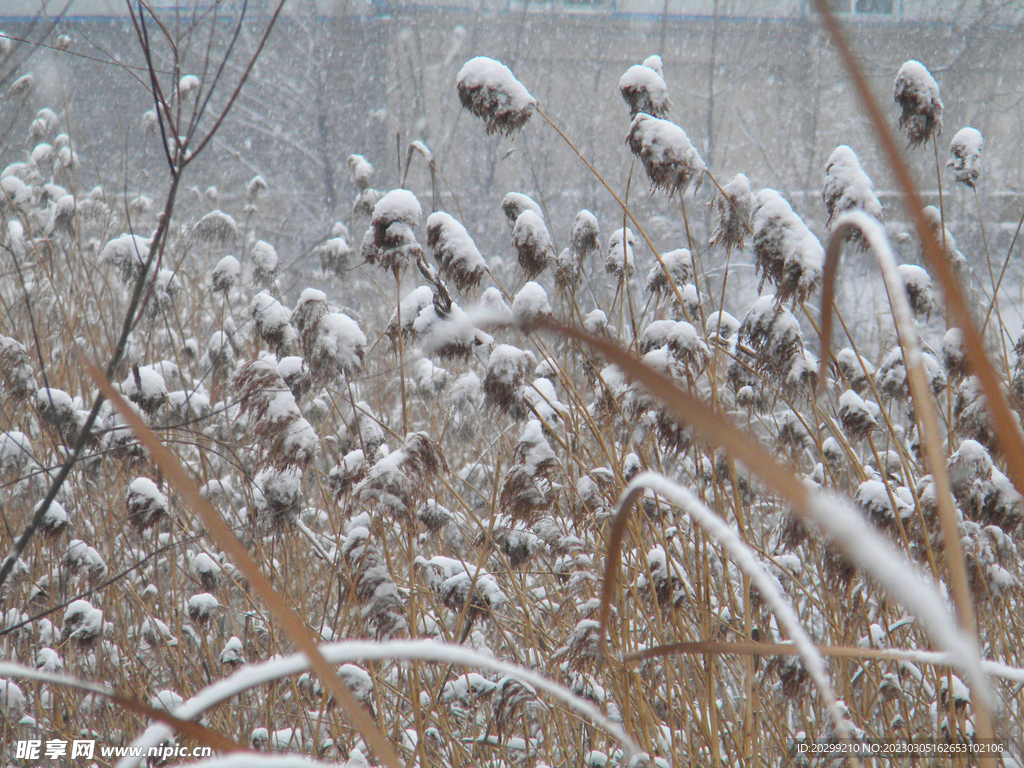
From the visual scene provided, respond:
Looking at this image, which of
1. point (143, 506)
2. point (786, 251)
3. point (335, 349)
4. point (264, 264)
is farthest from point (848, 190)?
point (264, 264)

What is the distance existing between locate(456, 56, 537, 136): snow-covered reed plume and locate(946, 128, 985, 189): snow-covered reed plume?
94 centimetres

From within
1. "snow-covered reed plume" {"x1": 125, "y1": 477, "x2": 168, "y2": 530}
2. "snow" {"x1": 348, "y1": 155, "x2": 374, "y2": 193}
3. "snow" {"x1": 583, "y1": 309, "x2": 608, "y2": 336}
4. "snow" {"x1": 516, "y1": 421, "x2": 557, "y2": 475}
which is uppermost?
"snow" {"x1": 348, "y1": 155, "x2": 374, "y2": 193}

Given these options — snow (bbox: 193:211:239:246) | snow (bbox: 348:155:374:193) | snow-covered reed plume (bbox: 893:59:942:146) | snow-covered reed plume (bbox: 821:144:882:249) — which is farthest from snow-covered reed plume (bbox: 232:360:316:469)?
snow (bbox: 348:155:374:193)

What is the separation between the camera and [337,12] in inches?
389

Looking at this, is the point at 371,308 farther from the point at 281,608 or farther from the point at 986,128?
the point at 986,128

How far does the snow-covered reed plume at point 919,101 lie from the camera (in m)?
1.25

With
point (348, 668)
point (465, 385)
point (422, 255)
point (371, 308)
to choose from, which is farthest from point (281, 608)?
point (371, 308)

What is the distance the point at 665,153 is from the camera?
3.97 ft

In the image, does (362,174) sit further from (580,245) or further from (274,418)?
(274,418)

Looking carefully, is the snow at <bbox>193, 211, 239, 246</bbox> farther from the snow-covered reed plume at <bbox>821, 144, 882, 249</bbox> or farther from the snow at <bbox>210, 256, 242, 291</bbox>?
the snow-covered reed plume at <bbox>821, 144, 882, 249</bbox>

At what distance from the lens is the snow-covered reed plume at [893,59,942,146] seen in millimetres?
1254

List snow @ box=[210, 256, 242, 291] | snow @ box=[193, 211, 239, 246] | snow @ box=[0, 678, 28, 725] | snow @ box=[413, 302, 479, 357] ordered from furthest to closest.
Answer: snow @ box=[193, 211, 239, 246], snow @ box=[210, 256, 242, 291], snow @ box=[0, 678, 28, 725], snow @ box=[413, 302, 479, 357]

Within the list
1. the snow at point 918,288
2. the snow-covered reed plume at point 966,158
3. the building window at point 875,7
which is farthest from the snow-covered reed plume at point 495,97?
the building window at point 875,7

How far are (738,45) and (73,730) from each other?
1087 cm
